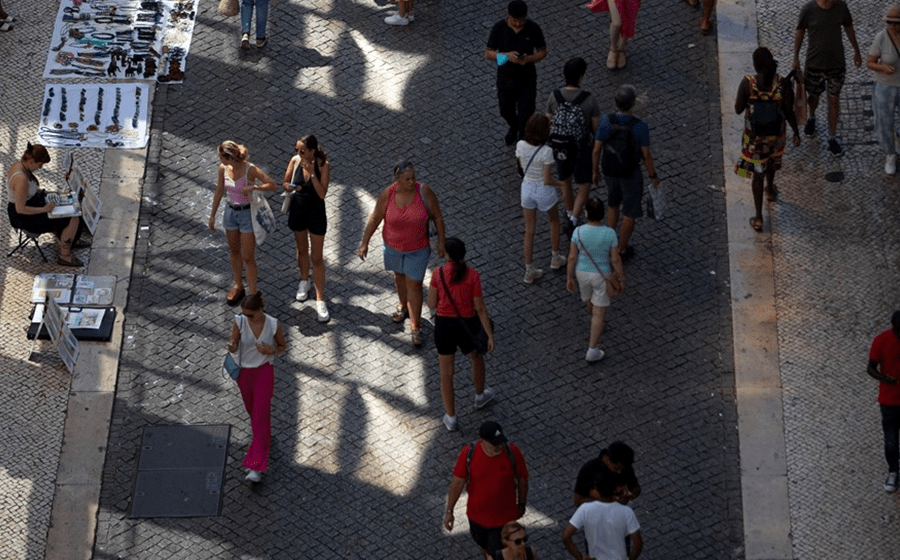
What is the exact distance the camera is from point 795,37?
16.8 m

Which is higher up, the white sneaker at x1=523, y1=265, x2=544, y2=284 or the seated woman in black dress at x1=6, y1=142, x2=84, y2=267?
the seated woman in black dress at x1=6, y1=142, x2=84, y2=267

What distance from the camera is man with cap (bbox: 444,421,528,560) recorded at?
490 inches

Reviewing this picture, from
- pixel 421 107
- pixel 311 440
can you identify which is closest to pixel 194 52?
pixel 421 107

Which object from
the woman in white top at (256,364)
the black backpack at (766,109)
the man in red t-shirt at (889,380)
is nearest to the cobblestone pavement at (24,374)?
the woman in white top at (256,364)

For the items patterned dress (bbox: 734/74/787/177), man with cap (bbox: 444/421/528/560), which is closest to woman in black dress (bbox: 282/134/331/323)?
man with cap (bbox: 444/421/528/560)

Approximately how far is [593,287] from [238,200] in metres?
3.11

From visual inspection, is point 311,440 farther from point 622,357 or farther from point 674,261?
point 674,261

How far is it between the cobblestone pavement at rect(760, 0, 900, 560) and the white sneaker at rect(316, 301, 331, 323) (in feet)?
12.9

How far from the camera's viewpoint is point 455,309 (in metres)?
13.8

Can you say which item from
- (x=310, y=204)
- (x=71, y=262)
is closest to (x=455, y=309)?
(x=310, y=204)

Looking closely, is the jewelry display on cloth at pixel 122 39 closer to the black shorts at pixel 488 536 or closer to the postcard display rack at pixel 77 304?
the postcard display rack at pixel 77 304

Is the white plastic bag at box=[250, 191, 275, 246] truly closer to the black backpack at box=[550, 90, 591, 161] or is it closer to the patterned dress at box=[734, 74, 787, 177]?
the black backpack at box=[550, 90, 591, 161]

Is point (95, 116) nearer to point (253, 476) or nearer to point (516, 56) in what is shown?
point (516, 56)

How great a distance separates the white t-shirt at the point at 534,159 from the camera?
15.1 metres
